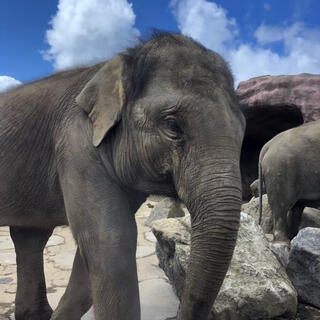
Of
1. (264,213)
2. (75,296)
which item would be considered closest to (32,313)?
(75,296)

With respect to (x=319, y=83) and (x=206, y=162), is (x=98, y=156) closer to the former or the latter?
(x=206, y=162)

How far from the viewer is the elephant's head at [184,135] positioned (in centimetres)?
145

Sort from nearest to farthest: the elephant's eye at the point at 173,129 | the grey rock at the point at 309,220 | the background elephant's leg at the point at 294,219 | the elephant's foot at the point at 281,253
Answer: the elephant's eye at the point at 173,129 < the elephant's foot at the point at 281,253 < the background elephant's leg at the point at 294,219 < the grey rock at the point at 309,220

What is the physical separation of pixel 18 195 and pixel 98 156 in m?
0.57

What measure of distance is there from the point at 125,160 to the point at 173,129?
0.93 feet

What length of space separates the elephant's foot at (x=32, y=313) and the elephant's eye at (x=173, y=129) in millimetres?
1675

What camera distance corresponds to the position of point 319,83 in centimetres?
697

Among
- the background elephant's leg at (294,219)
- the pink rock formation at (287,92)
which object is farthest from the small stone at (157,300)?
the pink rock formation at (287,92)

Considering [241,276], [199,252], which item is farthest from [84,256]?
[241,276]

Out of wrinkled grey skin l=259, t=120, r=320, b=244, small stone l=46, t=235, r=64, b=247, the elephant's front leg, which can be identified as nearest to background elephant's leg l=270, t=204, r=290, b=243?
wrinkled grey skin l=259, t=120, r=320, b=244

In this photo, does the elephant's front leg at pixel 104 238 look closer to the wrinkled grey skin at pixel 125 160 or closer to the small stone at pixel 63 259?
the wrinkled grey skin at pixel 125 160

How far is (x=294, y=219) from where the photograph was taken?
4.90 meters

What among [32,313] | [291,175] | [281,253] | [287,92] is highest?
[287,92]

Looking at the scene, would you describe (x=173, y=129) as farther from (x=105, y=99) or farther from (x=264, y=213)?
(x=264, y=213)
